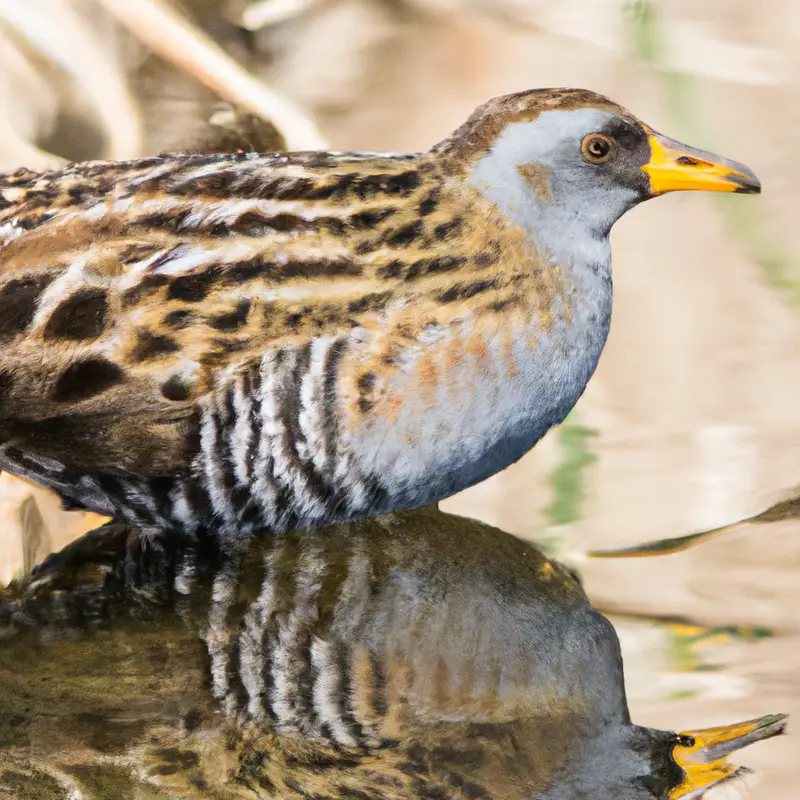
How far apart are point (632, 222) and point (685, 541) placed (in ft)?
5.91

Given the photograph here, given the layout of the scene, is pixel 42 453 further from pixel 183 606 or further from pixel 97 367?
pixel 183 606

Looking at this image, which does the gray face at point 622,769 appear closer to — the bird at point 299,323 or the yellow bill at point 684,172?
the bird at point 299,323

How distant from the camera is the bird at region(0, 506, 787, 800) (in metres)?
1.91

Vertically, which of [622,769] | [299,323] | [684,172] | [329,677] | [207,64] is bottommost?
[622,769]

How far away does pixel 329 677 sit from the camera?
2.19 meters

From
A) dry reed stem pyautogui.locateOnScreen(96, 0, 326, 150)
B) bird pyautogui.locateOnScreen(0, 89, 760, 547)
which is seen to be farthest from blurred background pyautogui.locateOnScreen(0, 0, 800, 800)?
bird pyautogui.locateOnScreen(0, 89, 760, 547)

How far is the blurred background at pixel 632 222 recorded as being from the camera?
94.0 inches

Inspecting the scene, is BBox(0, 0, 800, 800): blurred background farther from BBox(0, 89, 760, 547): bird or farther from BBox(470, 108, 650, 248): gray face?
BBox(470, 108, 650, 248): gray face

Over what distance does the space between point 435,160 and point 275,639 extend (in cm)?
102

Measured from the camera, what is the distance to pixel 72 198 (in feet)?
8.53

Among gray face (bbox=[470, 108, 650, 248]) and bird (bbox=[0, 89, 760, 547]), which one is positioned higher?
gray face (bbox=[470, 108, 650, 248])

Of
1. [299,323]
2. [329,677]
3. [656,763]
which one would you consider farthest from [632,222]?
[656,763]

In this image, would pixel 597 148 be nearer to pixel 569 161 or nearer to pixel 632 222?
pixel 569 161

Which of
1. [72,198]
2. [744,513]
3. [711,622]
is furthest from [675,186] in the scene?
[72,198]
